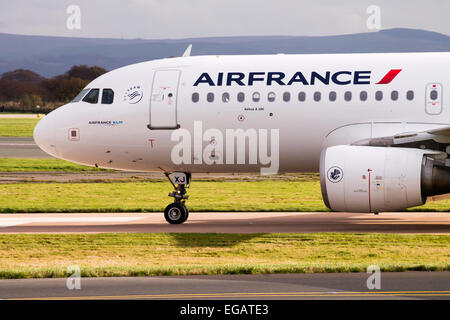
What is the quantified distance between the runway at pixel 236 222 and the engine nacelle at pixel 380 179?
1.82 meters

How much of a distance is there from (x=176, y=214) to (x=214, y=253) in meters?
5.02

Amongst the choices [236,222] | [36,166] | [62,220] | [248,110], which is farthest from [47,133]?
[36,166]

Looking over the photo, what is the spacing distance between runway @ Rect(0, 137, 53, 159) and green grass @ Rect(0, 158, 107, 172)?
3028 millimetres

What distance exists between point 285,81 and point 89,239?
638cm

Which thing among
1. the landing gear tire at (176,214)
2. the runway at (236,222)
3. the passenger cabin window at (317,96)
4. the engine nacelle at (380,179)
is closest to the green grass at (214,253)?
the engine nacelle at (380,179)

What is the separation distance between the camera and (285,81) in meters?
21.1

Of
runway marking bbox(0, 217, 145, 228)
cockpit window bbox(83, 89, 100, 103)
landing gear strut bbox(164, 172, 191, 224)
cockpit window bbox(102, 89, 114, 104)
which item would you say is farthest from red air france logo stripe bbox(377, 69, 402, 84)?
runway marking bbox(0, 217, 145, 228)

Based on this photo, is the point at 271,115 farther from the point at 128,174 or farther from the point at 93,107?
the point at 128,174

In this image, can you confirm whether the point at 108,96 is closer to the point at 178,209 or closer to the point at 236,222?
the point at 178,209

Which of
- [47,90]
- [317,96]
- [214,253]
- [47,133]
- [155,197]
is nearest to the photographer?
[214,253]

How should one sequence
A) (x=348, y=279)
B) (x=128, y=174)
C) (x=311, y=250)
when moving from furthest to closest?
(x=128, y=174)
(x=311, y=250)
(x=348, y=279)

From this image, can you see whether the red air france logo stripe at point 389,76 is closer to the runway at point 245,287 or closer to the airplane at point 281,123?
the airplane at point 281,123

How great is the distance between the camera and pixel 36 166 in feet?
138
